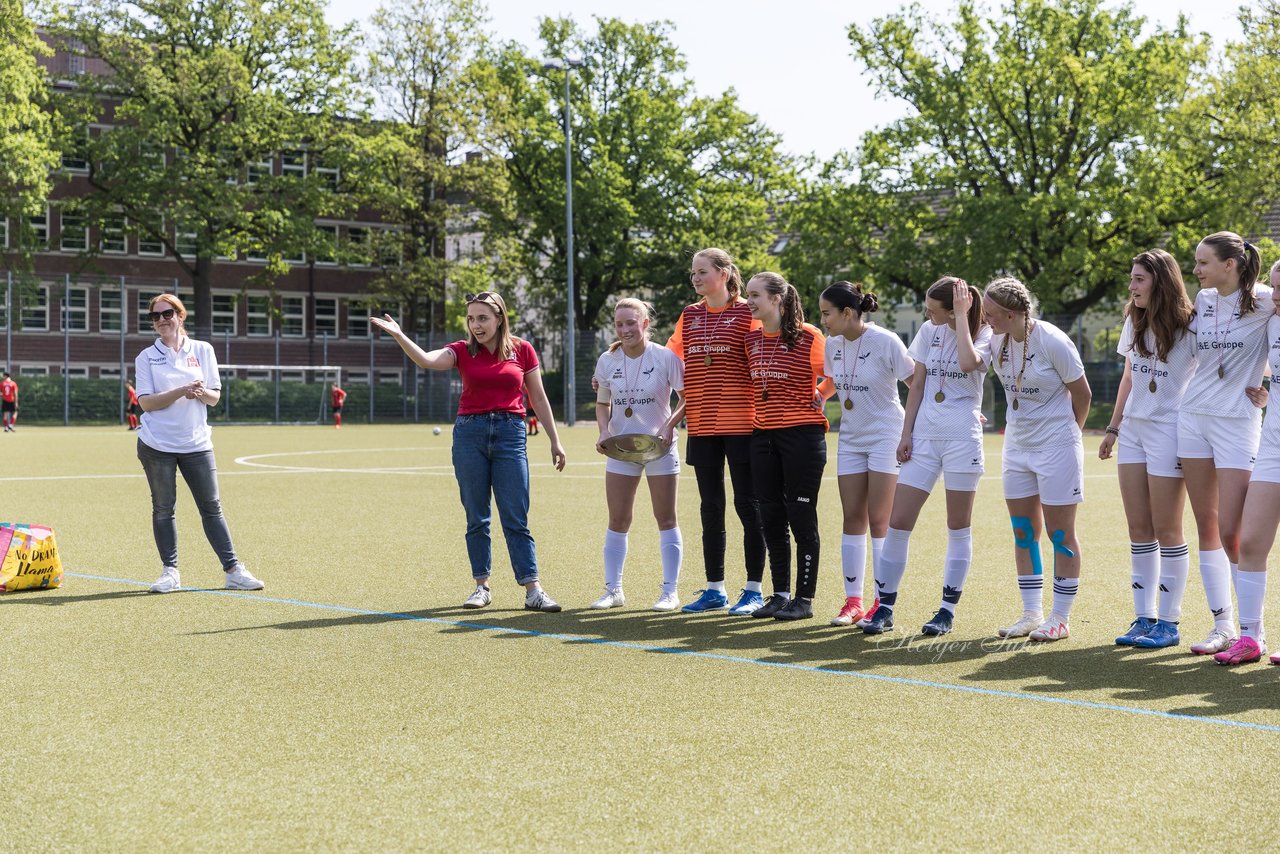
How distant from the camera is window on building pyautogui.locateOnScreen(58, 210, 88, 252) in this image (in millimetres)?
54219

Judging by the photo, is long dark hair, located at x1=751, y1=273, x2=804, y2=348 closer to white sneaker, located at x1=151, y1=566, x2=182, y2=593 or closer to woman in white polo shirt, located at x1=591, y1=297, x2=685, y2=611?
woman in white polo shirt, located at x1=591, y1=297, x2=685, y2=611

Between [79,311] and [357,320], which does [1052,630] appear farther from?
[357,320]

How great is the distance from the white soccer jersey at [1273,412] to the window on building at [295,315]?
183 ft

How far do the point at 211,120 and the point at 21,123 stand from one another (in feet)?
22.0

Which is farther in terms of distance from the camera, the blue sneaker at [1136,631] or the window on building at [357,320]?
the window on building at [357,320]

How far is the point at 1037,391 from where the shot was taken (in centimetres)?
680

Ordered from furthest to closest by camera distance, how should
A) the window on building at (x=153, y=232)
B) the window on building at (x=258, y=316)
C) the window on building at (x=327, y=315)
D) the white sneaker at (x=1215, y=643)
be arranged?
the window on building at (x=327, y=315) → the window on building at (x=258, y=316) → the window on building at (x=153, y=232) → the white sneaker at (x=1215, y=643)

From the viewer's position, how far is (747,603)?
7.80 meters

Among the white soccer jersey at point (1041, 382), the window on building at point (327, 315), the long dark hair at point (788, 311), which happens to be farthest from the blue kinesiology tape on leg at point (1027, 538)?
the window on building at point (327, 315)

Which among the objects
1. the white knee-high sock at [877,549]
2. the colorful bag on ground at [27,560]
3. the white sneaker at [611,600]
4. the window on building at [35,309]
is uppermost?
the window on building at [35,309]

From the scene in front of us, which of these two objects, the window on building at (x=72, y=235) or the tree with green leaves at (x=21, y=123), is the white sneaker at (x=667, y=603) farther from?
the window on building at (x=72, y=235)

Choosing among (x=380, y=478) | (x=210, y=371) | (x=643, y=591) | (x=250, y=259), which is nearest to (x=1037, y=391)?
(x=643, y=591)

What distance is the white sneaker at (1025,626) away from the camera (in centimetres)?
698

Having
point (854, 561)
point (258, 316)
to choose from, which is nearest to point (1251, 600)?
point (854, 561)
